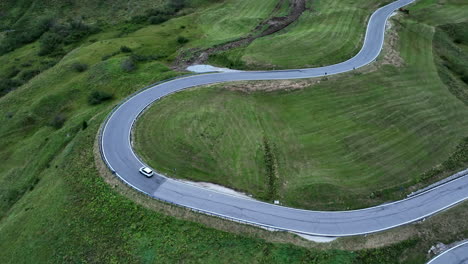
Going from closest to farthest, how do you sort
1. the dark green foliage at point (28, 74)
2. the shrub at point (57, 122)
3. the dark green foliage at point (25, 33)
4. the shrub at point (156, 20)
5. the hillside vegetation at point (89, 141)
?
the hillside vegetation at point (89, 141)
the shrub at point (57, 122)
the dark green foliage at point (28, 74)
the shrub at point (156, 20)
the dark green foliage at point (25, 33)

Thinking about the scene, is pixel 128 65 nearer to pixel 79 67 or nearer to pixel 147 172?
pixel 79 67

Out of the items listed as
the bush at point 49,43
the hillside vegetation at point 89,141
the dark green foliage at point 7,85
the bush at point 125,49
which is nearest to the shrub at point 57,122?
the hillside vegetation at point 89,141

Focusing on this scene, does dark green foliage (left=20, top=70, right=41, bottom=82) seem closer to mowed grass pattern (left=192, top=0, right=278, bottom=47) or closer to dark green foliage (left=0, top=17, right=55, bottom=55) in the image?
dark green foliage (left=0, top=17, right=55, bottom=55)

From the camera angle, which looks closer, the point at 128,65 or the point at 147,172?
the point at 147,172

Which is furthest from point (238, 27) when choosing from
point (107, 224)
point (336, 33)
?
point (107, 224)

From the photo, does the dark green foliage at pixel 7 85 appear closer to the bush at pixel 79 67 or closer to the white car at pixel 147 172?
the bush at pixel 79 67

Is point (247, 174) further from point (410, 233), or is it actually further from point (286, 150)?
point (410, 233)

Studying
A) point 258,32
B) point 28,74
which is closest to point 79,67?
point 28,74
